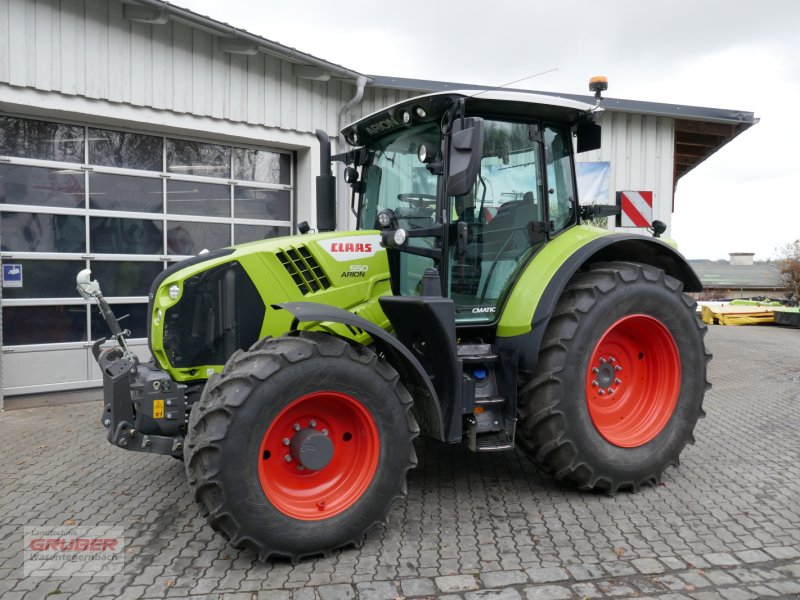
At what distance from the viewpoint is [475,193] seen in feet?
13.3

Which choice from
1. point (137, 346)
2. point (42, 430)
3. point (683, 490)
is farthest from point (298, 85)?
point (683, 490)

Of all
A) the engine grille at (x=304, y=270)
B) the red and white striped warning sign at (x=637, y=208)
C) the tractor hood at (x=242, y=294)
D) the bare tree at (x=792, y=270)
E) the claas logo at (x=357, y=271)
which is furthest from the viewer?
the bare tree at (x=792, y=270)

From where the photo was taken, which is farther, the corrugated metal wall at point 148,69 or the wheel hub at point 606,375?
the corrugated metal wall at point 148,69

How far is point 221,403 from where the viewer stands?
3045 mm

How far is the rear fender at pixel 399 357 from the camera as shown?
131 inches

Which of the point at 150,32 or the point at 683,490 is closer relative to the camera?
the point at 683,490

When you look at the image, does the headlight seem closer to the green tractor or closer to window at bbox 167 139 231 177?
the green tractor

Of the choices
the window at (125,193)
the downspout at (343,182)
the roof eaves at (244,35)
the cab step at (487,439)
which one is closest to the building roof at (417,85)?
the roof eaves at (244,35)

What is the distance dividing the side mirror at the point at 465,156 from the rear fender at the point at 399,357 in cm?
89

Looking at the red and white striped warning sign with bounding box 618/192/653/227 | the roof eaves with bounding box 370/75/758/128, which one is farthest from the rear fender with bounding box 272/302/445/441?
the roof eaves with bounding box 370/75/758/128

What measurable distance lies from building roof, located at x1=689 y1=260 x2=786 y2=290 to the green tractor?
34.0 metres

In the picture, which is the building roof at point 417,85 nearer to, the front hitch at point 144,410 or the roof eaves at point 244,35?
the roof eaves at point 244,35

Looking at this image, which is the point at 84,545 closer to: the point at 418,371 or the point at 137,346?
the point at 418,371

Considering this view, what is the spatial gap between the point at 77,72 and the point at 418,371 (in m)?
5.64
